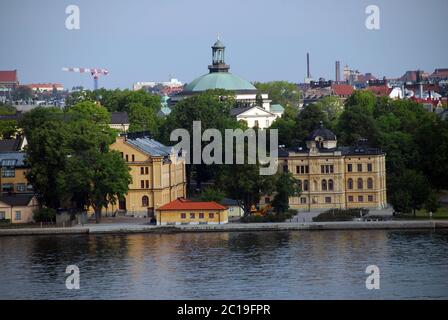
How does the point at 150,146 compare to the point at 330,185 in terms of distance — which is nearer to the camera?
the point at 330,185

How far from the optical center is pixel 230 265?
5503 centimetres

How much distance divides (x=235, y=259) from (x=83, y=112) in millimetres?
41416

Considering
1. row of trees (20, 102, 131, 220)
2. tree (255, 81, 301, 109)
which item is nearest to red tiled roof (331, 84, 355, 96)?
tree (255, 81, 301, 109)

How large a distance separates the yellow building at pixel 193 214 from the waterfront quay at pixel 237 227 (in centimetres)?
58

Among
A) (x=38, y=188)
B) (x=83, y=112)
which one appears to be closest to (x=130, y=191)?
(x=38, y=188)

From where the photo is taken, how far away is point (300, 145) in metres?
76.8

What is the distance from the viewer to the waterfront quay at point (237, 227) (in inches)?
2566

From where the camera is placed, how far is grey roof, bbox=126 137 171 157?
73.2m

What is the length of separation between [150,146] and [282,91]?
69061 millimetres

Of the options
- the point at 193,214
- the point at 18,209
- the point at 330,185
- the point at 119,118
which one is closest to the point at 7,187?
the point at 18,209

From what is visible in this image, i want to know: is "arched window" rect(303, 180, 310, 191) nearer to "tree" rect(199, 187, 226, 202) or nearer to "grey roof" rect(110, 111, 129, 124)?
"tree" rect(199, 187, 226, 202)

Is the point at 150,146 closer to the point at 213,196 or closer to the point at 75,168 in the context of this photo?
the point at 213,196

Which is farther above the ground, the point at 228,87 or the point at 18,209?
the point at 228,87

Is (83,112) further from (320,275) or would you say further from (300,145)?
(320,275)
